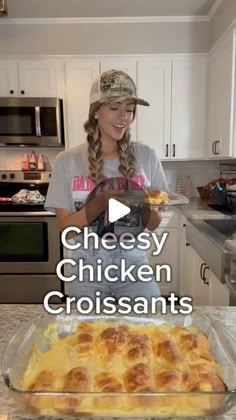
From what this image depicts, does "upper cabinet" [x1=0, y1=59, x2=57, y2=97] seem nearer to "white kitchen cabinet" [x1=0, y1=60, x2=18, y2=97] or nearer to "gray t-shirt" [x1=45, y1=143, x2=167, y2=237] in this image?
"white kitchen cabinet" [x1=0, y1=60, x2=18, y2=97]

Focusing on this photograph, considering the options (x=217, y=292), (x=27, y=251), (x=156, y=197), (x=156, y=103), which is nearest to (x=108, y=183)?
(x=156, y=197)

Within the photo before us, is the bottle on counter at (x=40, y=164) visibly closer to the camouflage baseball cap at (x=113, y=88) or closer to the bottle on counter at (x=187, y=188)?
the bottle on counter at (x=187, y=188)

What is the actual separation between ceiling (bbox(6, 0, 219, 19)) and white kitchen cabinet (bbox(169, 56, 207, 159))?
33 cm

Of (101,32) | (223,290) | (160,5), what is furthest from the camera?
(101,32)

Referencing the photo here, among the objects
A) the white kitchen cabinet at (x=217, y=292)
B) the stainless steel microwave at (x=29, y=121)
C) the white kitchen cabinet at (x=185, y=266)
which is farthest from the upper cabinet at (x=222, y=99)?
the stainless steel microwave at (x=29, y=121)

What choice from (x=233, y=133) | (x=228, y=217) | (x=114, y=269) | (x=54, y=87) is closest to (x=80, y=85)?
(x=54, y=87)

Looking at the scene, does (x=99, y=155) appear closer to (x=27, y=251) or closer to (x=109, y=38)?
(x=27, y=251)

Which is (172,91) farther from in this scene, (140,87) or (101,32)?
(101,32)

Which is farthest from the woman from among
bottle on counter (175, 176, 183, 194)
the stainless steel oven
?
bottle on counter (175, 176, 183, 194)

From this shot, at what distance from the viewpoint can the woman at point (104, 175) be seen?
2.78 ft

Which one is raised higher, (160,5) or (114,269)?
(160,5)

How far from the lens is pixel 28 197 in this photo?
2268 millimetres

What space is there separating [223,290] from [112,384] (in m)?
0.91

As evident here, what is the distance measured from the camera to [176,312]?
0.57 meters
